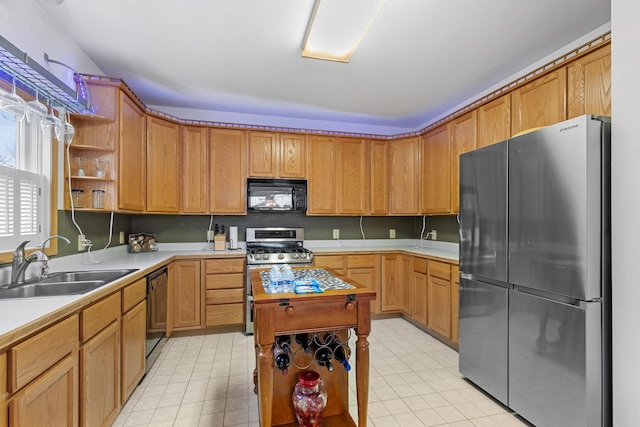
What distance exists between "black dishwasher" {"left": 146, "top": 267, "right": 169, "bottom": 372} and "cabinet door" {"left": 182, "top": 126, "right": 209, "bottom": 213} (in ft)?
3.00

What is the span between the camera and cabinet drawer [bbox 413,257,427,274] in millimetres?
3352

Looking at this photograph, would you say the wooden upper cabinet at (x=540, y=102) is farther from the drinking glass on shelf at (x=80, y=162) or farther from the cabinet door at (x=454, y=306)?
the drinking glass on shelf at (x=80, y=162)

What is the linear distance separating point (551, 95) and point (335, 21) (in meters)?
1.64

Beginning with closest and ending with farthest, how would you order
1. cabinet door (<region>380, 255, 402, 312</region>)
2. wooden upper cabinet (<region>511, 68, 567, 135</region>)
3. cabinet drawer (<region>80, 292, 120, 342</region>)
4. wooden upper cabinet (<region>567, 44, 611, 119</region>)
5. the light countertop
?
the light countertop < cabinet drawer (<region>80, 292, 120, 342</region>) < wooden upper cabinet (<region>567, 44, 611, 119</region>) < wooden upper cabinet (<region>511, 68, 567, 135</region>) < cabinet door (<region>380, 255, 402, 312</region>)

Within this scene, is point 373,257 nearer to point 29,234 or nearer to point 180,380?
point 180,380

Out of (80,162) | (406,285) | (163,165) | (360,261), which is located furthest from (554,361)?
(163,165)

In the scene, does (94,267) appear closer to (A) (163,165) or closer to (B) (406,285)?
(A) (163,165)

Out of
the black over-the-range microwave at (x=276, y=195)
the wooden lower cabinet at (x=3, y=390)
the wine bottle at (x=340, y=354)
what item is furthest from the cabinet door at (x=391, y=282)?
the wooden lower cabinet at (x=3, y=390)

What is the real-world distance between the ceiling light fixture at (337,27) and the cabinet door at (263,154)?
1.50 metres

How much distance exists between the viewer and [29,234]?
1896 mm

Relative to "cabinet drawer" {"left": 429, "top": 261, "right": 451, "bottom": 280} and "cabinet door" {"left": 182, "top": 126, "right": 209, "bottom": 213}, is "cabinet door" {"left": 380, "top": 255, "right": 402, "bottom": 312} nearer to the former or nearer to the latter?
"cabinet drawer" {"left": 429, "top": 261, "right": 451, "bottom": 280}

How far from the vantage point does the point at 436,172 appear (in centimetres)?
354

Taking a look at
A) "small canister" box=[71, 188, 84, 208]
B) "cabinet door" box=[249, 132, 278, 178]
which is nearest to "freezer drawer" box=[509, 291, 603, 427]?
"cabinet door" box=[249, 132, 278, 178]

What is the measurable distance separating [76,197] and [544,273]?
10.7 feet
